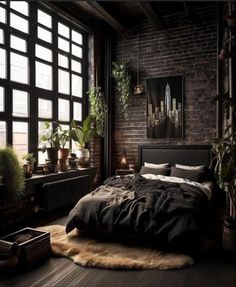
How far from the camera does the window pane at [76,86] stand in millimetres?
5551

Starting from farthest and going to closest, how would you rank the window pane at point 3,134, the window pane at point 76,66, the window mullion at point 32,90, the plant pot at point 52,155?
the window pane at point 76,66
the plant pot at point 52,155
the window mullion at point 32,90
the window pane at point 3,134

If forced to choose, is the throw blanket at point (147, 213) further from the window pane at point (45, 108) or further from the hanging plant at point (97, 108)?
the hanging plant at point (97, 108)

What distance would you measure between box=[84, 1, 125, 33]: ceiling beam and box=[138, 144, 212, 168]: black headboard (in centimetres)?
265

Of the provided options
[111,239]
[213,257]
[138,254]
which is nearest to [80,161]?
[111,239]

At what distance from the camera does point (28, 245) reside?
8.38 ft

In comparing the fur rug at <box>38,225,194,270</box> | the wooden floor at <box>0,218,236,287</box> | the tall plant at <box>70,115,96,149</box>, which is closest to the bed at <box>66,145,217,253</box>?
the fur rug at <box>38,225,194,270</box>

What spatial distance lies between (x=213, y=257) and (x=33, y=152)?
126 inches

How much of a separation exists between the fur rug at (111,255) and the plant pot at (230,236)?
53 centimetres

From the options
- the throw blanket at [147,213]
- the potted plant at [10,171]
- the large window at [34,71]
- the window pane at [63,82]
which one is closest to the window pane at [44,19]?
the large window at [34,71]

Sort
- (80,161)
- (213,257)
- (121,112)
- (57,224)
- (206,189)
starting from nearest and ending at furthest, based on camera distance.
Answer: (213,257) → (57,224) → (206,189) → (80,161) → (121,112)

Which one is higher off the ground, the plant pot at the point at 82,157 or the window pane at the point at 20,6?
the window pane at the point at 20,6

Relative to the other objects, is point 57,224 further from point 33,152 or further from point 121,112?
point 121,112

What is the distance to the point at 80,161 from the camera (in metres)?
5.23

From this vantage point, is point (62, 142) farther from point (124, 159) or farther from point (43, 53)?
point (43, 53)
